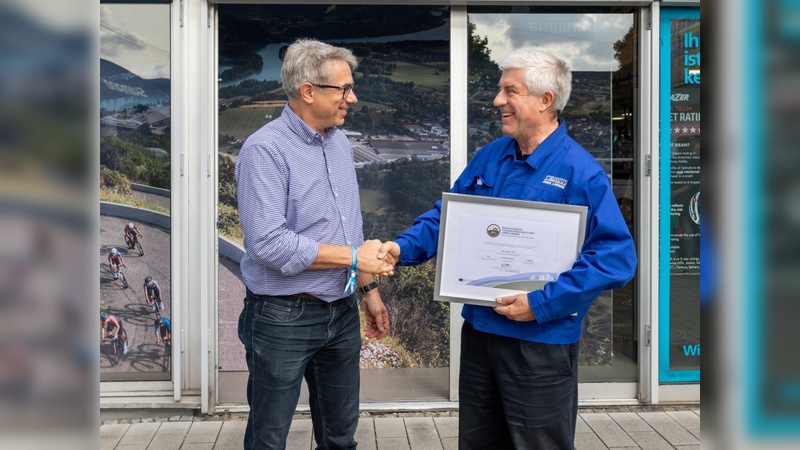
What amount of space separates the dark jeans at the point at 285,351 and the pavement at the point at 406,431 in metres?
1.50

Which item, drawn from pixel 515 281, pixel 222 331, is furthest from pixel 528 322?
pixel 222 331

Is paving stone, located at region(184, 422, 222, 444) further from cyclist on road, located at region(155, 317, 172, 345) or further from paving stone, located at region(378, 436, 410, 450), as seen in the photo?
paving stone, located at region(378, 436, 410, 450)

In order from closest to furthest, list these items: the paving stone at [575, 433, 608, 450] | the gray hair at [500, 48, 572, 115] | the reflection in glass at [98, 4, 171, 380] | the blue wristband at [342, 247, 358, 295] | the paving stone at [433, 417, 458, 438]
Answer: the gray hair at [500, 48, 572, 115] < the blue wristband at [342, 247, 358, 295] < the paving stone at [575, 433, 608, 450] < the paving stone at [433, 417, 458, 438] < the reflection in glass at [98, 4, 171, 380]

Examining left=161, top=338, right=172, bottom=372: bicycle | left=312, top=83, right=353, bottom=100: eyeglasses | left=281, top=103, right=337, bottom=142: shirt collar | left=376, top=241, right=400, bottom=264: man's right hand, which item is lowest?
left=161, top=338, right=172, bottom=372: bicycle

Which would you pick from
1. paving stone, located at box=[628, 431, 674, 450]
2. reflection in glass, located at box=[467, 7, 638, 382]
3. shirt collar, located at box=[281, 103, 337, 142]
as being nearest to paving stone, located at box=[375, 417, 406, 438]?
reflection in glass, located at box=[467, 7, 638, 382]

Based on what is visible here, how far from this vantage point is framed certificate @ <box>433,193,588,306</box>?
2.48 m

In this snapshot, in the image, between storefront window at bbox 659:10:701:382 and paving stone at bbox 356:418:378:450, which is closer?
paving stone at bbox 356:418:378:450

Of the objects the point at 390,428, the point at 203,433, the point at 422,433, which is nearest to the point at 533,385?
the point at 422,433

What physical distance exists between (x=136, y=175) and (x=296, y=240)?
8.07ft

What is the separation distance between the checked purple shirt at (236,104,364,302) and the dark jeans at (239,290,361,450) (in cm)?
7

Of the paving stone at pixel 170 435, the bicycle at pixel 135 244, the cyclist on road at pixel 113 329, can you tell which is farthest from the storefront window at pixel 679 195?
the cyclist on road at pixel 113 329

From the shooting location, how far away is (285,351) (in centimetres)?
272
